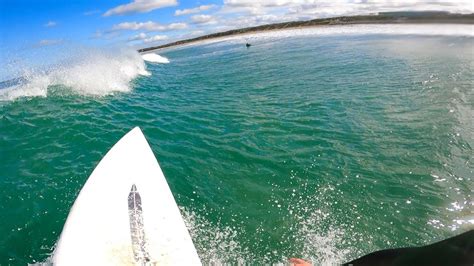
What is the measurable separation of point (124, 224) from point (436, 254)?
5.02 m

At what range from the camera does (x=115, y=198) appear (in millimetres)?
6625

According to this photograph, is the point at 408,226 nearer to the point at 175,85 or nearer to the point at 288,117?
the point at 288,117

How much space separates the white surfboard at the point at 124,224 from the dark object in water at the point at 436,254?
9.93 feet

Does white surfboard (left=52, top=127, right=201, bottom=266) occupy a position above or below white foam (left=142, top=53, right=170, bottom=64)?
above

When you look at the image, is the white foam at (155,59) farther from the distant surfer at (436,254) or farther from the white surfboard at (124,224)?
the distant surfer at (436,254)

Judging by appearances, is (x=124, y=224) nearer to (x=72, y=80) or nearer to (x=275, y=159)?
(x=275, y=159)

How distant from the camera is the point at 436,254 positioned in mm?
3750

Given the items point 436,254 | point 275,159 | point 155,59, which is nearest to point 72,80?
point 275,159

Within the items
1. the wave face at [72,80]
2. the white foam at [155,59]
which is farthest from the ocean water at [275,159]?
the white foam at [155,59]

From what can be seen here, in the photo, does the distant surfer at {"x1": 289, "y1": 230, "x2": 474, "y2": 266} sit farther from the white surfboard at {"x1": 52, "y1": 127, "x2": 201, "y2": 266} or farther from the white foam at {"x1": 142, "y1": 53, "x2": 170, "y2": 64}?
the white foam at {"x1": 142, "y1": 53, "x2": 170, "y2": 64}

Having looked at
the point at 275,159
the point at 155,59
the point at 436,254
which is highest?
the point at 436,254

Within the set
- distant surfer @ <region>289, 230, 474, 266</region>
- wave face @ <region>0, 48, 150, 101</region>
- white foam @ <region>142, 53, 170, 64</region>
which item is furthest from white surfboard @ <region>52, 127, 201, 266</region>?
white foam @ <region>142, 53, 170, 64</region>

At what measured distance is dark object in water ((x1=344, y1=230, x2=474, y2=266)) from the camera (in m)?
3.40

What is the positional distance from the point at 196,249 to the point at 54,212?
3693 mm
